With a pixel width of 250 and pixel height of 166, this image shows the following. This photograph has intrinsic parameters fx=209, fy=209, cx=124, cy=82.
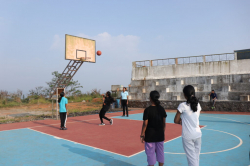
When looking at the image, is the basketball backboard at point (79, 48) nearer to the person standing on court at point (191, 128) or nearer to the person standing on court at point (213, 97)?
the person standing on court at point (213, 97)

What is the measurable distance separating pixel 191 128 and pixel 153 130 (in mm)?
735

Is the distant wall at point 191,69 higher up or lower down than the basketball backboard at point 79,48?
lower down

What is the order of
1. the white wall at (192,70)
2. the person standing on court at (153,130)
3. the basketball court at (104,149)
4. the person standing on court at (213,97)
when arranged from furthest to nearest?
1. the white wall at (192,70)
2. the person standing on court at (213,97)
3. the basketball court at (104,149)
4. the person standing on court at (153,130)

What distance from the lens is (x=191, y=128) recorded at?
3.49 metres

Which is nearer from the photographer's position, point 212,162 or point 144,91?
point 212,162

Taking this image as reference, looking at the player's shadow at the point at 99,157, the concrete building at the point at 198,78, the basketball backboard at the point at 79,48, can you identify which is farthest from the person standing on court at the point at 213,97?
the player's shadow at the point at 99,157

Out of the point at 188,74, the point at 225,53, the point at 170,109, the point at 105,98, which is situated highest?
the point at 225,53

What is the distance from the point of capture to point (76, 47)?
59.8ft

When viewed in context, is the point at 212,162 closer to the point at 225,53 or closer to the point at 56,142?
the point at 56,142

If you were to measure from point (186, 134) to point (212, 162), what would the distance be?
211cm

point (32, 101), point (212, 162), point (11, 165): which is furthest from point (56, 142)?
point (32, 101)

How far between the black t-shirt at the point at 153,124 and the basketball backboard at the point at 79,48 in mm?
14542

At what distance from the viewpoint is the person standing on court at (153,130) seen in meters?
3.88

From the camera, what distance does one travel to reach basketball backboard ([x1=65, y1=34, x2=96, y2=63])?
17.5 metres
